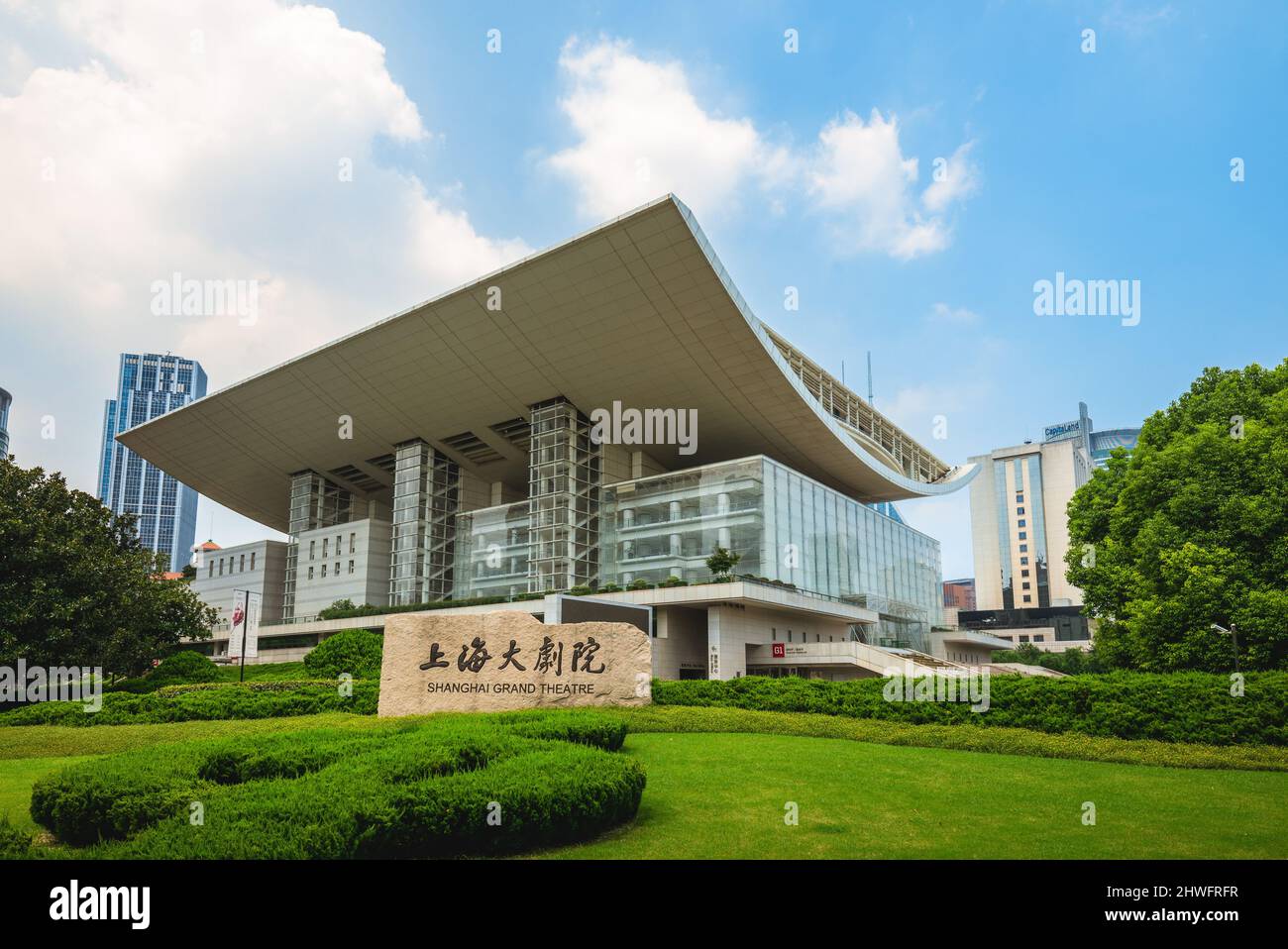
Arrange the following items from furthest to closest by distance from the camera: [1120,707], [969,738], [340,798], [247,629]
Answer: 1. [247,629]
2. [1120,707]
3. [969,738]
4. [340,798]

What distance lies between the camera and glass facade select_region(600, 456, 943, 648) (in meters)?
34.4

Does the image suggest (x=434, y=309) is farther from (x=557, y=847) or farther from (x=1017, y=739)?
(x=557, y=847)

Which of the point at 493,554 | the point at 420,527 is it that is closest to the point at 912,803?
the point at 493,554

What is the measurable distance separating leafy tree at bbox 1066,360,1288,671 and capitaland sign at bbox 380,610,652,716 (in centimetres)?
1333

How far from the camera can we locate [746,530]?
34.3 metres

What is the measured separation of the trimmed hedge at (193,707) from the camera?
18266mm

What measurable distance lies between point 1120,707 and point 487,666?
1100 cm

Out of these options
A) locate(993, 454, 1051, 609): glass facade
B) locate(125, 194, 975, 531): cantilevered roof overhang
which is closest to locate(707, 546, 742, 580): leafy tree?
locate(125, 194, 975, 531): cantilevered roof overhang

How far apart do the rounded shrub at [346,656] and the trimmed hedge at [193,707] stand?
6.16 meters

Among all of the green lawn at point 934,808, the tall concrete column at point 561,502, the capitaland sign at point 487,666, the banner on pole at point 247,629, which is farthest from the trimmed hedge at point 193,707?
the tall concrete column at point 561,502

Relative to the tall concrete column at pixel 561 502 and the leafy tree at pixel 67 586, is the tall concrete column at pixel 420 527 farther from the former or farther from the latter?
the leafy tree at pixel 67 586

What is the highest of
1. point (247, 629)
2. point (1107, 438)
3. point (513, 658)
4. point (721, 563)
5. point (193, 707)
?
point (1107, 438)

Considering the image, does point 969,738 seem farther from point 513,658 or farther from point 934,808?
point 513,658
